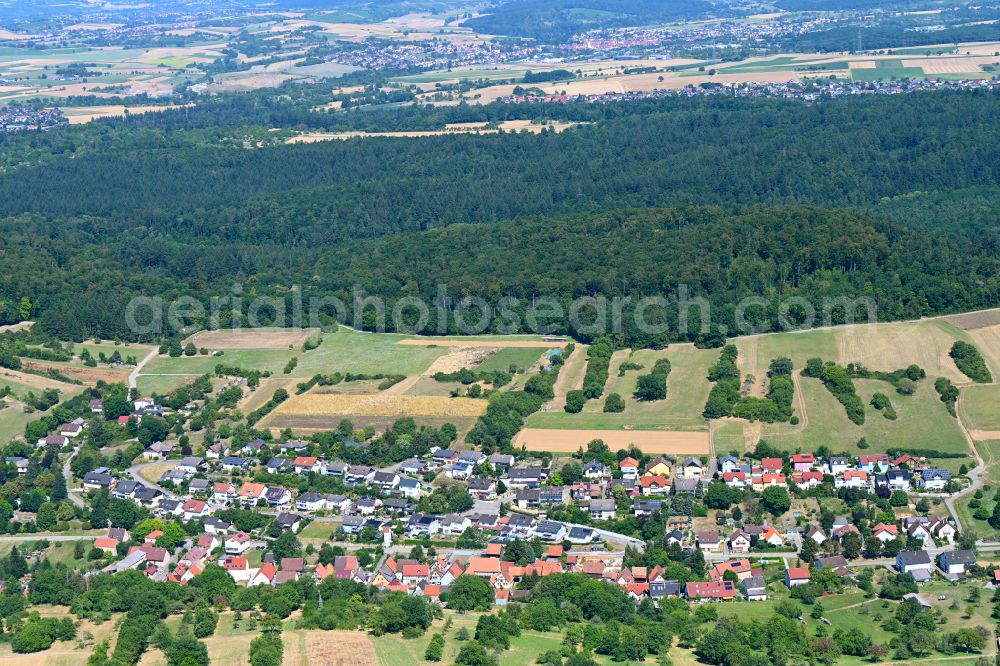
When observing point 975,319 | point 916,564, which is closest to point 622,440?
point 916,564

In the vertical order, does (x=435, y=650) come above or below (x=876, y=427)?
above

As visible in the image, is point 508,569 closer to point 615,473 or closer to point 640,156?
point 615,473

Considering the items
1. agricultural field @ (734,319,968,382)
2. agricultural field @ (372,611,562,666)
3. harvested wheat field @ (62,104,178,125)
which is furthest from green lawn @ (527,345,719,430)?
harvested wheat field @ (62,104,178,125)

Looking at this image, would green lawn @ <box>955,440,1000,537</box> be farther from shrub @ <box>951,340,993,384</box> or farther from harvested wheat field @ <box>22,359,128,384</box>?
harvested wheat field @ <box>22,359,128,384</box>

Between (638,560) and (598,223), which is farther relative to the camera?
(598,223)

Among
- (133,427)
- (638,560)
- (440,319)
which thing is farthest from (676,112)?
(638,560)

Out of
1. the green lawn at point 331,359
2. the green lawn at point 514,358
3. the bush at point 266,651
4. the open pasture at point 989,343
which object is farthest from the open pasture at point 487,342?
the bush at point 266,651

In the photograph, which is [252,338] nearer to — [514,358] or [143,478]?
[514,358]
